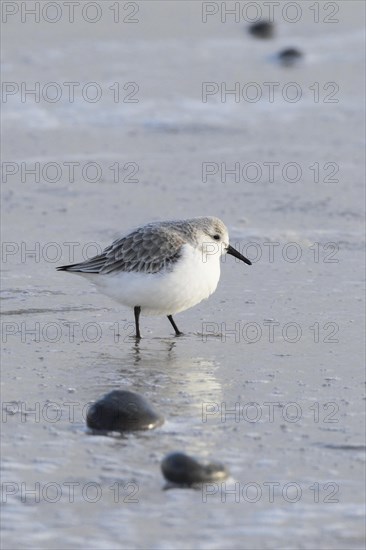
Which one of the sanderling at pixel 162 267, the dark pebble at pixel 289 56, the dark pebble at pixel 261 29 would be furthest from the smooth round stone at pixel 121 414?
the dark pebble at pixel 261 29

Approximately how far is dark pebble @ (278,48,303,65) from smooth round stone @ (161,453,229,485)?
522 inches

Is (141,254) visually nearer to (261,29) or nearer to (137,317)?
(137,317)

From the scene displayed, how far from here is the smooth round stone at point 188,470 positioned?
604 centimetres

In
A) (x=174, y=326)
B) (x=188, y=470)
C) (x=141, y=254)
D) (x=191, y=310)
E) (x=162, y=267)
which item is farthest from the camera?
(x=191, y=310)

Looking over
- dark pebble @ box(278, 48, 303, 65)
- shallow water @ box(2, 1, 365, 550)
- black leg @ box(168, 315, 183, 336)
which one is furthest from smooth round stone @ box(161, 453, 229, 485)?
dark pebble @ box(278, 48, 303, 65)

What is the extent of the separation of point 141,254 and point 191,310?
3.19ft

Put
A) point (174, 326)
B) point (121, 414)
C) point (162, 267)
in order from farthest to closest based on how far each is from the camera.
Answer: point (174, 326)
point (162, 267)
point (121, 414)

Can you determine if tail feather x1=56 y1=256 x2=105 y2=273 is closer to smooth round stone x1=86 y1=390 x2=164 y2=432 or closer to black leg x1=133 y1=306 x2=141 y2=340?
black leg x1=133 y1=306 x2=141 y2=340

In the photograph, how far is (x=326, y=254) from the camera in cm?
1073

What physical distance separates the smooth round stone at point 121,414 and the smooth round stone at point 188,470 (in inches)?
25.9

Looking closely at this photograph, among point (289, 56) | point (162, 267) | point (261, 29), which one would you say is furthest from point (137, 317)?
point (261, 29)

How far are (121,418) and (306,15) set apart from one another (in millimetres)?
16000

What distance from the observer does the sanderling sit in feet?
28.3

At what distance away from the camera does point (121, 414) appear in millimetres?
6770
